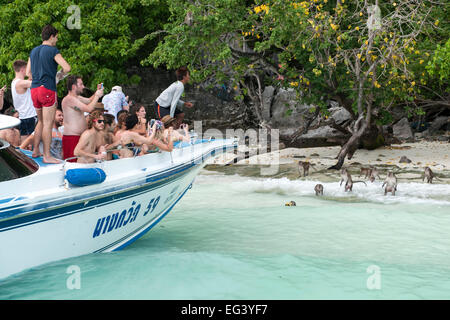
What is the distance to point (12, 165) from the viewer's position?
15.0 feet

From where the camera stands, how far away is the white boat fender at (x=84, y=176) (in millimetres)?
4734

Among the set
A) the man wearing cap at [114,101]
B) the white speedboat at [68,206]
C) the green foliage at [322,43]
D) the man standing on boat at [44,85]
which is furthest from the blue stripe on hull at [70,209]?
the green foliage at [322,43]

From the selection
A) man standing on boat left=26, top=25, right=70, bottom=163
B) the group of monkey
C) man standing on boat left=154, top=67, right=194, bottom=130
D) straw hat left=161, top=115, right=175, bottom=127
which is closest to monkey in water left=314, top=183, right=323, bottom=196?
the group of monkey

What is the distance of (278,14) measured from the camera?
424 inches

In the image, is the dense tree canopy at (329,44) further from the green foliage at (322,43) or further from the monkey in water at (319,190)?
the monkey in water at (319,190)

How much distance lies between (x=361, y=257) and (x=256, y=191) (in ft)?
16.2

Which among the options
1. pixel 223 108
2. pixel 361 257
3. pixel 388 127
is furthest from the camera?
pixel 223 108

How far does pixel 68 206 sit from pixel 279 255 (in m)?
2.73

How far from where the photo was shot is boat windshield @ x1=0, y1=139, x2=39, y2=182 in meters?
4.44

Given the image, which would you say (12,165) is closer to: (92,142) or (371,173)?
(92,142)

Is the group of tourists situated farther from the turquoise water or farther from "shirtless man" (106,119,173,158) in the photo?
the turquoise water

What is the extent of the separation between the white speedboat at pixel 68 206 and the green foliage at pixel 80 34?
12.7m
